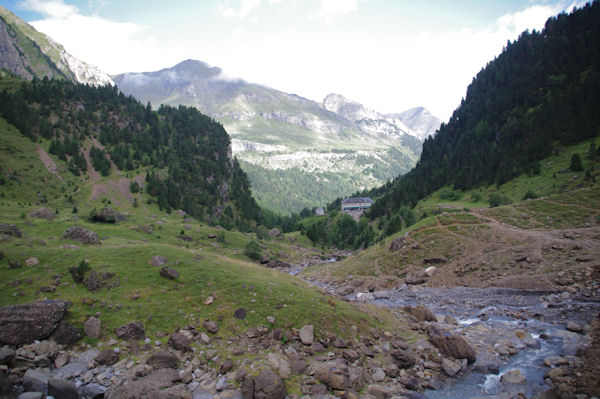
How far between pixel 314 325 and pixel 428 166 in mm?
138427

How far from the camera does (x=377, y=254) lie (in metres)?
66.7

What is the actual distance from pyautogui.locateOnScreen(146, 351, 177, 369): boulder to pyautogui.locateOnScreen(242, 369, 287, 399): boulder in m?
6.39

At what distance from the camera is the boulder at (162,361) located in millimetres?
22062

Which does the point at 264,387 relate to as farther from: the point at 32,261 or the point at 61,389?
the point at 32,261

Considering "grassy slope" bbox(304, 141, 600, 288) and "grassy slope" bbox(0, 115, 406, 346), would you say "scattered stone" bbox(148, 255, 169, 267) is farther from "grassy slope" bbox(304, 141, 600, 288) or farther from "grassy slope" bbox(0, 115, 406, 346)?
"grassy slope" bbox(304, 141, 600, 288)

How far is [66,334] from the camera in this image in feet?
77.2

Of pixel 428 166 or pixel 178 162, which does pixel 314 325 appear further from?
pixel 178 162

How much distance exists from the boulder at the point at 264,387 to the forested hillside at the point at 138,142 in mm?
112745

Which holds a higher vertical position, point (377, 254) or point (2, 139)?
point (2, 139)

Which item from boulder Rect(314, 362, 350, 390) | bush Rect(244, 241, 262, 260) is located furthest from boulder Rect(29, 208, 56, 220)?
boulder Rect(314, 362, 350, 390)

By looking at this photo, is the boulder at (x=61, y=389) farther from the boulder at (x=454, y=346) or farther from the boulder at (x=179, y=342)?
the boulder at (x=454, y=346)

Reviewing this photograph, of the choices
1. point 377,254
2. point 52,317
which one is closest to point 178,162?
point 377,254

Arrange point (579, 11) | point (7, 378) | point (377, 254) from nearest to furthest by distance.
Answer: point (7, 378) < point (377, 254) < point (579, 11)

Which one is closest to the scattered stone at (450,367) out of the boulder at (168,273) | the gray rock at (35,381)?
the boulder at (168,273)
